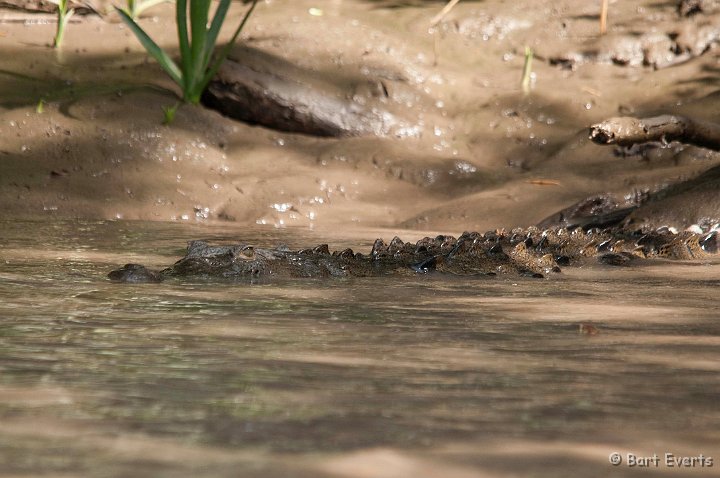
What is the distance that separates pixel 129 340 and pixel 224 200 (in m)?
4.89

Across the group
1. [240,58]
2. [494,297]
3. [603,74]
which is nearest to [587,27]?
[603,74]

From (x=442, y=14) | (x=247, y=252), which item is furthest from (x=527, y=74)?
(x=247, y=252)

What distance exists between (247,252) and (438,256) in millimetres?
719

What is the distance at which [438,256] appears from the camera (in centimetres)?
374

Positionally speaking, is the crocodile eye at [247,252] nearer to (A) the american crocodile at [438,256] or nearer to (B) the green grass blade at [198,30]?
(A) the american crocodile at [438,256]

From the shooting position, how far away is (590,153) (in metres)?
7.65

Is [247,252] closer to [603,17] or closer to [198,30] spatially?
[198,30]

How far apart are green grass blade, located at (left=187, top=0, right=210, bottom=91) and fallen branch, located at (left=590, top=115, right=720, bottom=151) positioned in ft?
11.8

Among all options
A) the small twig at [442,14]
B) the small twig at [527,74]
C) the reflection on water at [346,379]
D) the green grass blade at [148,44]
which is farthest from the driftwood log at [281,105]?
the reflection on water at [346,379]

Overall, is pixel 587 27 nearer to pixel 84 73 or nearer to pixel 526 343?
pixel 84 73

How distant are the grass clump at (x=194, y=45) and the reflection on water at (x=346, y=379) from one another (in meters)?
4.33

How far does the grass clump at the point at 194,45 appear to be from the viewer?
7.35 m

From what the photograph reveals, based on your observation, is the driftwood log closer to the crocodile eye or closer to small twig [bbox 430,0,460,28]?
small twig [bbox 430,0,460,28]

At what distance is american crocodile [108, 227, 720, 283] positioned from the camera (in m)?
3.44
